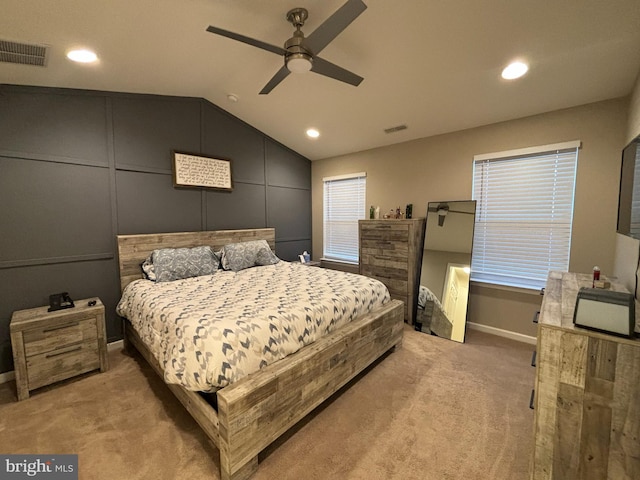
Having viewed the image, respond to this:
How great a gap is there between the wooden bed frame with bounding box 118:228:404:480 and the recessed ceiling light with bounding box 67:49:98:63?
8.01 ft

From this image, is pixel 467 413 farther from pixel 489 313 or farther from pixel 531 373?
pixel 489 313

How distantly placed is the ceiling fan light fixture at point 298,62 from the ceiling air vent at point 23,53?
72.6 inches

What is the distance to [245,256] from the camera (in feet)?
11.2

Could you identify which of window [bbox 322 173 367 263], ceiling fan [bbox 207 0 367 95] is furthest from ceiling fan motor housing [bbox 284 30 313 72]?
window [bbox 322 173 367 263]

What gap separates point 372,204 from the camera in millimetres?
4176

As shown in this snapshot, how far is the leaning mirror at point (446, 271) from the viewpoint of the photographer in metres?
3.12

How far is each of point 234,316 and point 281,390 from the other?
0.54 m

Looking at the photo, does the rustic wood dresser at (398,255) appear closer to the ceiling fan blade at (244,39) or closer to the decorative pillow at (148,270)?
the ceiling fan blade at (244,39)

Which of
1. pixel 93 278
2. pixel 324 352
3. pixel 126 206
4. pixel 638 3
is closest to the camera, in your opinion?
pixel 638 3

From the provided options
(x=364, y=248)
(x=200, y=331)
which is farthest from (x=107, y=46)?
(x=364, y=248)

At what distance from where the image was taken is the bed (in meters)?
3.13

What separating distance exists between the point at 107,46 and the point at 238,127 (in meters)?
1.78

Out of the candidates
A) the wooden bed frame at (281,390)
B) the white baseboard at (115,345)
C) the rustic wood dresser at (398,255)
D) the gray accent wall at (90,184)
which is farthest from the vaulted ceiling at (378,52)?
the white baseboard at (115,345)

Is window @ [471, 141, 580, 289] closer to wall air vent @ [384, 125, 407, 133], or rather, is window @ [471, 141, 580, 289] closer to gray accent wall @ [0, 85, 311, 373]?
wall air vent @ [384, 125, 407, 133]
